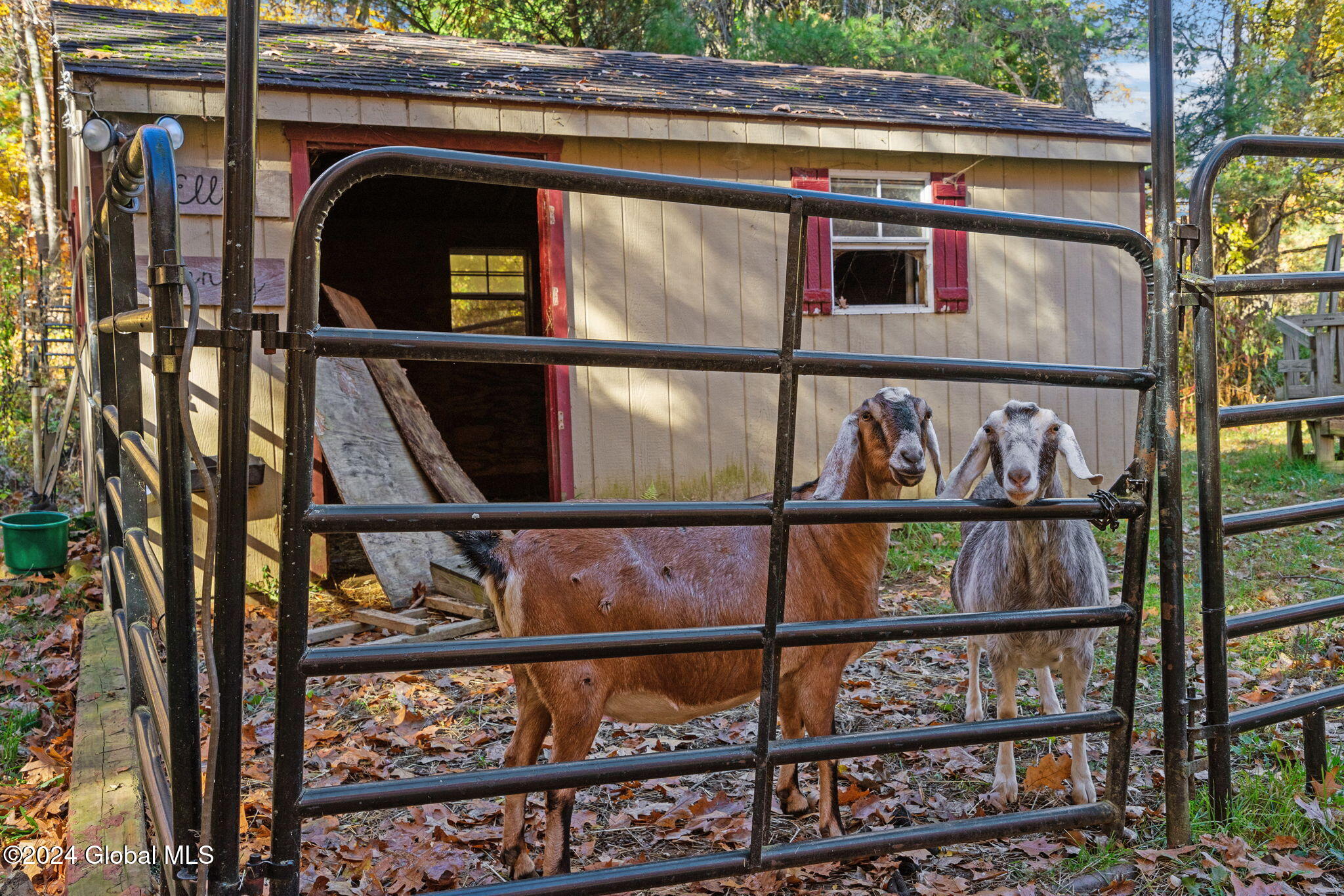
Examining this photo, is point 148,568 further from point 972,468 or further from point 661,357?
point 972,468

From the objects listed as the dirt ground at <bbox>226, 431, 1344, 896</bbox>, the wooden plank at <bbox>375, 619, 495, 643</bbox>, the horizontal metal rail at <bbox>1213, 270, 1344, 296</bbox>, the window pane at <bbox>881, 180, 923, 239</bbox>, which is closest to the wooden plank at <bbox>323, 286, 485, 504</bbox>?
the wooden plank at <bbox>375, 619, 495, 643</bbox>

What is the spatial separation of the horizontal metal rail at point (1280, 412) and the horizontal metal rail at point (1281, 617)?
1.85 feet

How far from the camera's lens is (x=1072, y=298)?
904 cm

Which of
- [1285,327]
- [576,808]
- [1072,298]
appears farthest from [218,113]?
[1285,327]

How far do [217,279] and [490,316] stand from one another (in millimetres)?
5308

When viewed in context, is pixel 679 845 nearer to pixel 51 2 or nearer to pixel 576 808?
pixel 576 808

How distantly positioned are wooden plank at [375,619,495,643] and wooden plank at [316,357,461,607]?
518mm

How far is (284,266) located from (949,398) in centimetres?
588

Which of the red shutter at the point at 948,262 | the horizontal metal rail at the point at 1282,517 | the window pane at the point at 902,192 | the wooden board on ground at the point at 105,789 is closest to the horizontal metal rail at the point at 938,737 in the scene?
the horizontal metal rail at the point at 1282,517

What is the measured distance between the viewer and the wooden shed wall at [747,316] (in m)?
7.61

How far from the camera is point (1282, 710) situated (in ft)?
9.34

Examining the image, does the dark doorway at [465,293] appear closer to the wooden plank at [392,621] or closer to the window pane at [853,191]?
the window pane at [853,191]

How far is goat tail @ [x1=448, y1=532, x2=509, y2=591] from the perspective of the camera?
2.60m

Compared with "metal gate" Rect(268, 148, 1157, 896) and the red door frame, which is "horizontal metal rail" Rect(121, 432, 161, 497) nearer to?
"metal gate" Rect(268, 148, 1157, 896)
